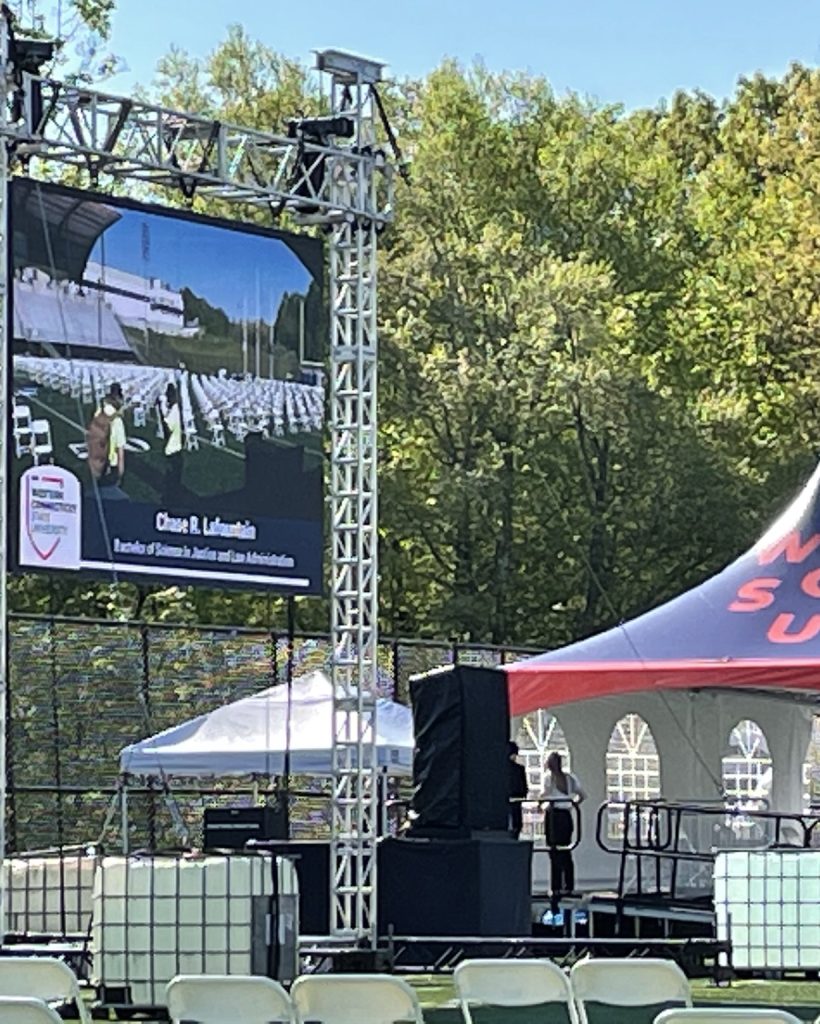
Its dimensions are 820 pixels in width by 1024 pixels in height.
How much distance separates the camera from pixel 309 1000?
8672mm

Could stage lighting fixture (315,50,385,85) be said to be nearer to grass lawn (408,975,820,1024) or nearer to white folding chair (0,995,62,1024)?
→ grass lawn (408,975,820,1024)

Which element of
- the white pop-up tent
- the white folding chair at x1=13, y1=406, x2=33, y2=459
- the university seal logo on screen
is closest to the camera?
the university seal logo on screen

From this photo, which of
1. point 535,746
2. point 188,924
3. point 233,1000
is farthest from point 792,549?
point 233,1000

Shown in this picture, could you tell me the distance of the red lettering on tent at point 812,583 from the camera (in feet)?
59.4

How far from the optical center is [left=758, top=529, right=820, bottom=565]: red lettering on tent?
1859 centimetres

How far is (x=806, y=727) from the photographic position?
2316cm

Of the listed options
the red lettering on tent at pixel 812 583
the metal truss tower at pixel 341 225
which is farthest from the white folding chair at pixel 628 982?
the red lettering on tent at pixel 812 583

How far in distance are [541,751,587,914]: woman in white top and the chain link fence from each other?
5.74 metres

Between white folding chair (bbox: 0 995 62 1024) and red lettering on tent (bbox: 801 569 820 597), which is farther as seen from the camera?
red lettering on tent (bbox: 801 569 820 597)

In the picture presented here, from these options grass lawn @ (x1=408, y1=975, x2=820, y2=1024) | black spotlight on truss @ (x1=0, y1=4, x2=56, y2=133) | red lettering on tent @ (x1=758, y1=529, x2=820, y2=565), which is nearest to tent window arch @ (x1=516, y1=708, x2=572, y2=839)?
red lettering on tent @ (x1=758, y1=529, x2=820, y2=565)

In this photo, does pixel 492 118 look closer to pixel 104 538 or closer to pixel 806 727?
pixel 806 727

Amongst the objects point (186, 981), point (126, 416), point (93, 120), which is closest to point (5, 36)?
point (93, 120)

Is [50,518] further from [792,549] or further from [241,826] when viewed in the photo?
[792,549]

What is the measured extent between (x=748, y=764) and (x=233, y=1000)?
599 inches
